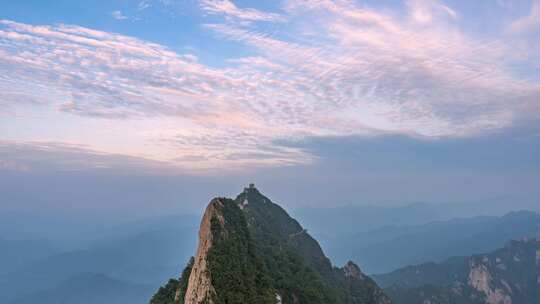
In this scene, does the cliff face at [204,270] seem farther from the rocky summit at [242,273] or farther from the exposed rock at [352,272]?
the exposed rock at [352,272]

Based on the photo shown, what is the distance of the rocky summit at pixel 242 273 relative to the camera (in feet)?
103

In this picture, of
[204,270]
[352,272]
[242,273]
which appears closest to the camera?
[204,270]

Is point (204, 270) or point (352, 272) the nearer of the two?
point (204, 270)

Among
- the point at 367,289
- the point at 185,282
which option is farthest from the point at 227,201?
the point at 367,289

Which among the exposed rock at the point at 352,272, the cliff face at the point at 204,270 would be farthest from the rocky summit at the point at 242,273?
the exposed rock at the point at 352,272

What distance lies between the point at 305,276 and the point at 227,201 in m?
19.2

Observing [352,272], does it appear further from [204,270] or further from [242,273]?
[204,270]

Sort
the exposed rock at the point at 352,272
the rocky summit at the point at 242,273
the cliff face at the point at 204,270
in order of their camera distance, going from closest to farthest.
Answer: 1. the cliff face at the point at 204,270
2. the rocky summit at the point at 242,273
3. the exposed rock at the point at 352,272

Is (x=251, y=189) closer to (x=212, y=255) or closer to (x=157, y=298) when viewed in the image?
(x=157, y=298)

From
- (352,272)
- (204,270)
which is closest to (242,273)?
(204,270)

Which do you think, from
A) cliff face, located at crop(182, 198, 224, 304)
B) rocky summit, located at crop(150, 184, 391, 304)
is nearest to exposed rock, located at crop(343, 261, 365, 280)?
rocky summit, located at crop(150, 184, 391, 304)

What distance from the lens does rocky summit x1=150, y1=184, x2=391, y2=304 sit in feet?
103

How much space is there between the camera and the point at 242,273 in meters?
34.3

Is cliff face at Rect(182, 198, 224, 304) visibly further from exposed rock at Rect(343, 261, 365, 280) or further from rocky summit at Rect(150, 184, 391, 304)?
exposed rock at Rect(343, 261, 365, 280)
